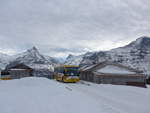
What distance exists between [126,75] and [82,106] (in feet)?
114

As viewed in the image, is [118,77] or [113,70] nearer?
[118,77]

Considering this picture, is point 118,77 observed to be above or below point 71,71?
below

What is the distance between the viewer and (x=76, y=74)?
35.7m

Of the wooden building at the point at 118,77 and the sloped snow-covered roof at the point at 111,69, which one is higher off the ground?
the sloped snow-covered roof at the point at 111,69

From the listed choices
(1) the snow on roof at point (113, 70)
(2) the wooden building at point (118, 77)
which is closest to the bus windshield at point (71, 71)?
(2) the wooden building at point (118, 77)

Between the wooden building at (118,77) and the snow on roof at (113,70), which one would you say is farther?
the snow on roof at (113,70)

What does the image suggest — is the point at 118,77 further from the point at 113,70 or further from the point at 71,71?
the point at 71,71

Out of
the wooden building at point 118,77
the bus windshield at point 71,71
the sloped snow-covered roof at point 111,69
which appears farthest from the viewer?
the sloped snow-covered roof at point 111,69

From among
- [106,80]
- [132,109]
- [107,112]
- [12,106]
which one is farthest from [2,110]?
[106,80]

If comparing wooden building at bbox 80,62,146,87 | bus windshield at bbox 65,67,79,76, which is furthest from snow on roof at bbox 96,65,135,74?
bus windshield at bbox 65,67,79,76

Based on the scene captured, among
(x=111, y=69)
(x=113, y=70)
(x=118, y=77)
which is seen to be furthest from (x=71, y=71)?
(x=111, y=69)

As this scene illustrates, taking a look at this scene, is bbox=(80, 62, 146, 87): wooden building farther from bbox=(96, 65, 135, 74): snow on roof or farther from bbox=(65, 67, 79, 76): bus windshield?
bbox=(65, 67, 79, 76): bus windshield

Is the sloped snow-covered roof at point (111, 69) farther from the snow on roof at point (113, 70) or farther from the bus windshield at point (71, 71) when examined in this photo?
the bus windshield at point (71, 71)

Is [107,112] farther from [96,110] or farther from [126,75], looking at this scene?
[126,75]
